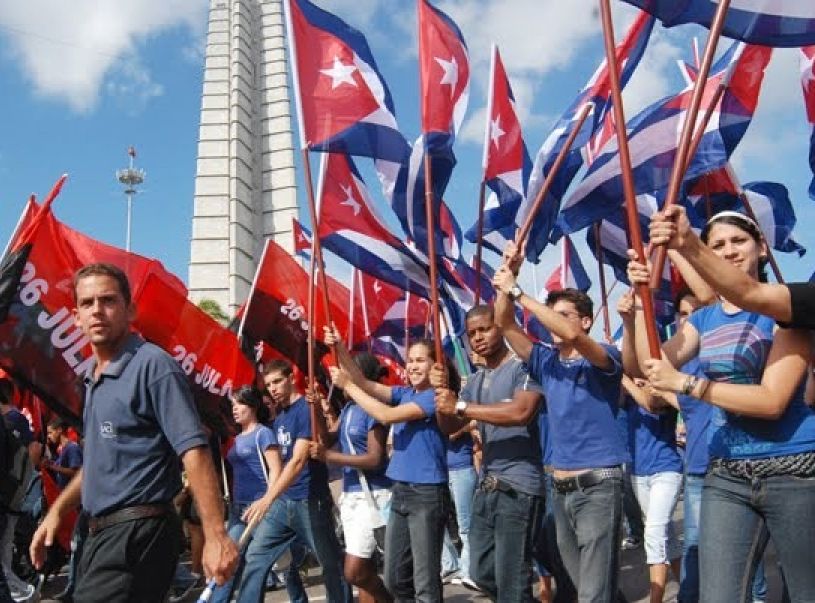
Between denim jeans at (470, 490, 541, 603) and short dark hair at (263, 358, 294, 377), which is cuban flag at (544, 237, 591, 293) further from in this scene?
denim jeans at (470, 490, 541, 603)

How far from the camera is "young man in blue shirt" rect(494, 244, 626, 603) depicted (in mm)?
3836

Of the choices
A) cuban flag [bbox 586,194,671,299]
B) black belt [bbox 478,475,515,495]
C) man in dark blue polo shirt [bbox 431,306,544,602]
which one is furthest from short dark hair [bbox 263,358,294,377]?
cuban flag [bbox 586,194,671,299]

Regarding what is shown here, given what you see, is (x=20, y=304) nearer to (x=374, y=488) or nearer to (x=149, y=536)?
(x=374, y=488)

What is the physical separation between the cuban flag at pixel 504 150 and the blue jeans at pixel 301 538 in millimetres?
3719

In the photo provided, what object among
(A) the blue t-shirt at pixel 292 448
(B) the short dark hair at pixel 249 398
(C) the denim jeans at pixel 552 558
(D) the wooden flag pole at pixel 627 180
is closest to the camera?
(D) the wooden flag pole at pixel 627 180

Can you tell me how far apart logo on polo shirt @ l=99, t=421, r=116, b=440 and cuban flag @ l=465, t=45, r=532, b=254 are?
572 cm

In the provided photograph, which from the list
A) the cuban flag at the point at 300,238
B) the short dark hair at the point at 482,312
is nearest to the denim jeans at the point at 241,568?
the short dark hair at the point at 482,312

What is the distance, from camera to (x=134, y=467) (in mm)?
2963

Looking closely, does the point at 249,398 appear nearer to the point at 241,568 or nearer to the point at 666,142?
the point at 241,568

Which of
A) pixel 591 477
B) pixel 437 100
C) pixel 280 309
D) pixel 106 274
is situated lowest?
pixel 591 477

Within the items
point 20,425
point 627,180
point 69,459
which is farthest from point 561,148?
point 69,459

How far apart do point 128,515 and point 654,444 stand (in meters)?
3.81

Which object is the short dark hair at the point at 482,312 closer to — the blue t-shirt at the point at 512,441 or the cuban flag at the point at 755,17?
the blue t-shirt at the point at 512,441

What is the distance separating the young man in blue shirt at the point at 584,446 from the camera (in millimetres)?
3836
